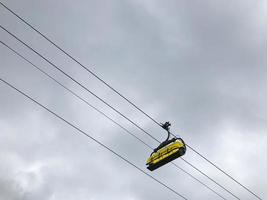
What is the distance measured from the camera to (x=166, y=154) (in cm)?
1661

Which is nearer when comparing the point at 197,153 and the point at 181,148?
the point at 181,148

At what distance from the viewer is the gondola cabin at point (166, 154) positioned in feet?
53.7

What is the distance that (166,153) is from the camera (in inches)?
656

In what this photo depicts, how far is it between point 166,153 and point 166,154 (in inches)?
2.6

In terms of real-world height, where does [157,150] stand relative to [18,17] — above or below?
below

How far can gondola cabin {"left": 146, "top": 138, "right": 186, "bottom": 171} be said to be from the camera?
16381mm

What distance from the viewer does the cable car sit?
1639 centimetres

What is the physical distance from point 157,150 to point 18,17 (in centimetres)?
594

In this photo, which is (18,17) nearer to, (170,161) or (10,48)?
(10,48)

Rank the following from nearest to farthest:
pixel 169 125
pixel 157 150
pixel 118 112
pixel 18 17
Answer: pixel 18 17
pixel 118 112
pixel 157 150
pixel 169 125

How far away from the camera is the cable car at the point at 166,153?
53.8ft

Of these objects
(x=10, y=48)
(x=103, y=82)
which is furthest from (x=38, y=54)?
(x=103, y=82)

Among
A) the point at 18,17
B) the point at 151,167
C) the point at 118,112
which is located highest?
the point at 18,17

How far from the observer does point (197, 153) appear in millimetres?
18078
